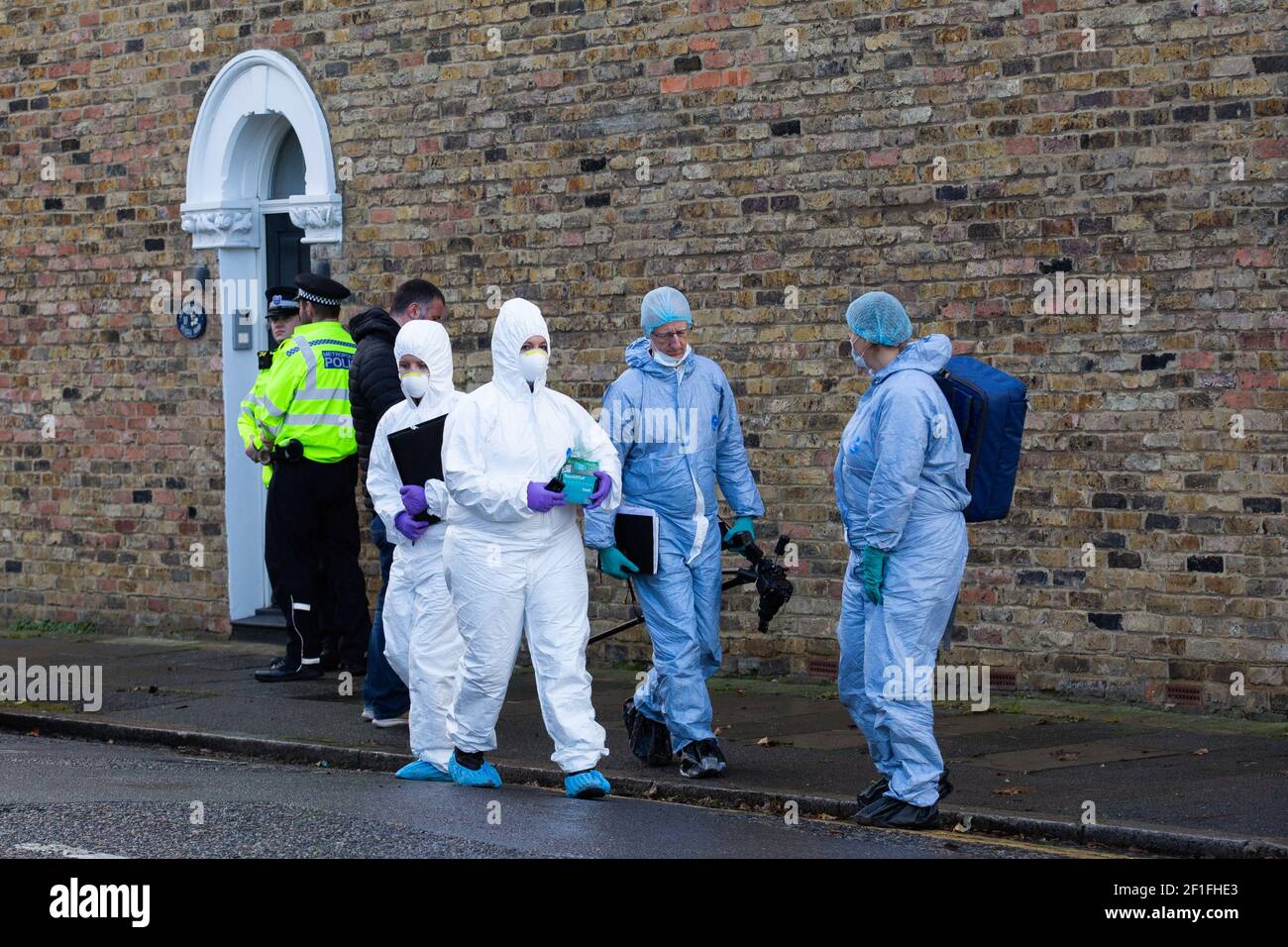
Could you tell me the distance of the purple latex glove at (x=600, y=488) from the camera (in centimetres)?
837

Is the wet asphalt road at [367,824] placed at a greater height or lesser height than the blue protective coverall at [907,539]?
lesser

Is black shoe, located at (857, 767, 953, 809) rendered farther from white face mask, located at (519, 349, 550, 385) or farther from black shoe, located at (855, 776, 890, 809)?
white face mask, located at (519, 349, 550, 385)

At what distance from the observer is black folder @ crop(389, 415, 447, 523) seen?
918 centimetres

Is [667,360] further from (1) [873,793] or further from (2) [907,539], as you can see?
(1) [873,793]

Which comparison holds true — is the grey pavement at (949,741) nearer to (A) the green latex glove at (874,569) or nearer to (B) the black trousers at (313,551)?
(B) the black trousers at (313,551)

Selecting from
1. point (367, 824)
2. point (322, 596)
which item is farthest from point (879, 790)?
point (322, 596)

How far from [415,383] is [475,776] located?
1799 millimetres

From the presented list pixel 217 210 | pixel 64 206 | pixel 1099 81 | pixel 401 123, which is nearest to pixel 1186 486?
pixel 1099 81

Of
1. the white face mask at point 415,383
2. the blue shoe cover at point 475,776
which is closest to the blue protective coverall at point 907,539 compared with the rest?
the blue shoe cover at point 475,776

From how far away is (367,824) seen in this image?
7.50 metres

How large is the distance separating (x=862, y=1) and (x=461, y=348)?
137 inches

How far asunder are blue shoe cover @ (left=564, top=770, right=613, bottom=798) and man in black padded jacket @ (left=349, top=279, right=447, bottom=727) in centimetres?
201

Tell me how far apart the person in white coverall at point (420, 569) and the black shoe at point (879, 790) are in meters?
1.91
